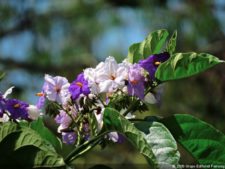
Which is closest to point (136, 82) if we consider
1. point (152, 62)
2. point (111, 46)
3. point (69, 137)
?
point (152, 62)

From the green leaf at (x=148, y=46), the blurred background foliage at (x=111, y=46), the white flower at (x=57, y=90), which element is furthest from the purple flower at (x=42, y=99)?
the blurred background foliage at (x=111, y=46)

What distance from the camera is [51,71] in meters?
4.89

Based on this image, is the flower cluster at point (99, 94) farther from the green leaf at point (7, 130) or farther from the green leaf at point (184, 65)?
the green leaf at point (7, 130)

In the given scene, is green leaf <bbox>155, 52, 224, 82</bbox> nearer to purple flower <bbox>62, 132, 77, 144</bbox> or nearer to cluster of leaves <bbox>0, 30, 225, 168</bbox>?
cluster of leaves <bbox>0, 30, 225, 168</bbox>

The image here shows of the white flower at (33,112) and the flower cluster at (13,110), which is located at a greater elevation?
the flower cluster at (13,110)

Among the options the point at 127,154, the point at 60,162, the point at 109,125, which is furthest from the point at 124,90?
the point at 127,154

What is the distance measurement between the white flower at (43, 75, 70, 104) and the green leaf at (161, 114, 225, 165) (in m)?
0.17

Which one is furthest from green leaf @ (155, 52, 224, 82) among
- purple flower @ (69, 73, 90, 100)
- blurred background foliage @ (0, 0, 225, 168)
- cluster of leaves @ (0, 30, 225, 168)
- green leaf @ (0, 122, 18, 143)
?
blurred background foliage @ (0, 0, 225, 168)

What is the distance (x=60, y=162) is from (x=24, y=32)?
15.6 feet

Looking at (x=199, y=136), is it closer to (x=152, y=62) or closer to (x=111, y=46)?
(x=152, y=62)

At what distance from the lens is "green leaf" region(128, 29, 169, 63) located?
0.82m

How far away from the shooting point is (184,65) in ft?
2.48

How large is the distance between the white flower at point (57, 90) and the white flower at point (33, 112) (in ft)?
0.09

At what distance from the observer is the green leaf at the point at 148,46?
2.69 feet
